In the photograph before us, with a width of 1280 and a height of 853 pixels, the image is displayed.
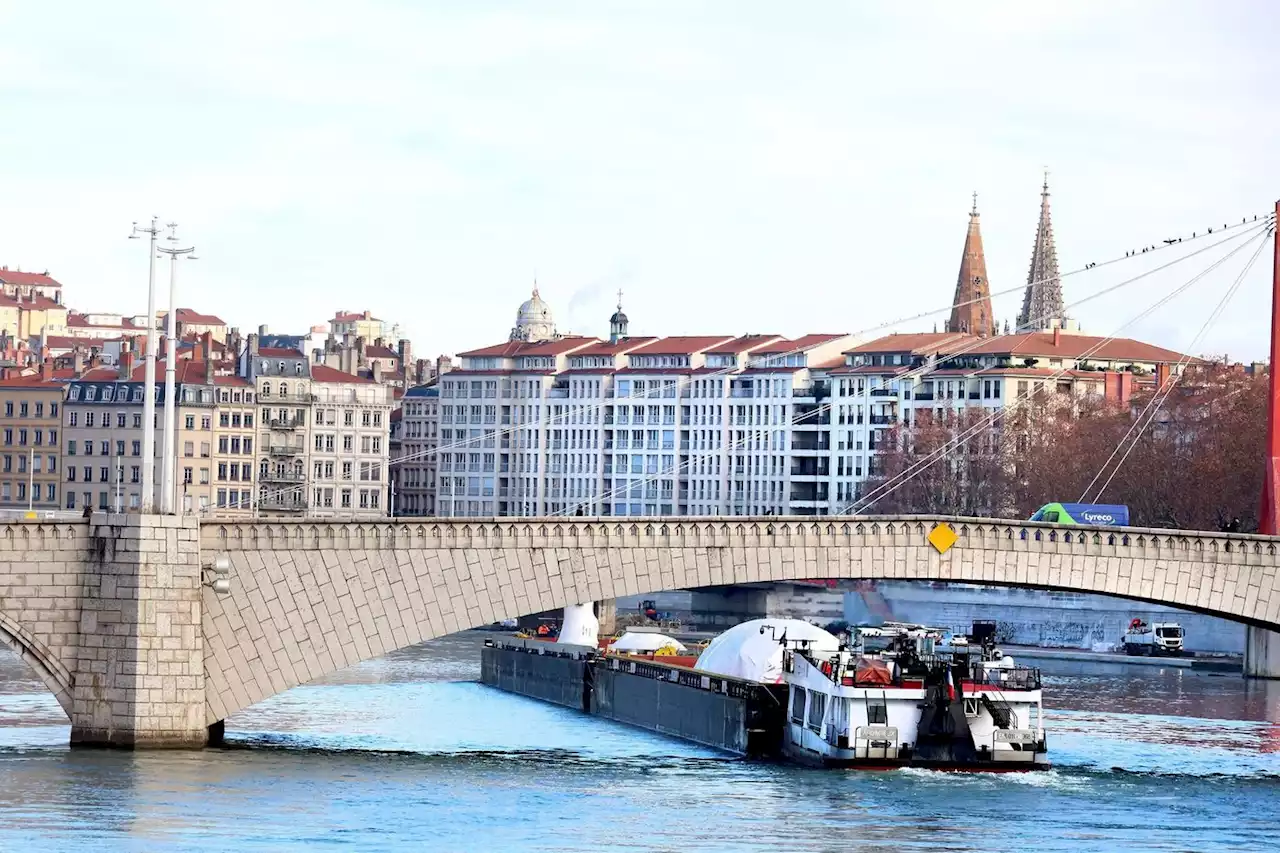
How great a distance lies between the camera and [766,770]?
56.5 meters

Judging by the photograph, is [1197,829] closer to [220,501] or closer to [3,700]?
[3,700]

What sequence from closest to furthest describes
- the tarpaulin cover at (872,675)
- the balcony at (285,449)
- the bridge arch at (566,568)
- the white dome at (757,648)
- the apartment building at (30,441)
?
the bridge arch at (566,568) → the tarpaulin cover at (872,675) → the white dome at (757,648) → the apartment building at (30,441) → the balcony at (285,449)

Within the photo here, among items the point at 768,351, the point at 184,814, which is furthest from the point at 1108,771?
the point at 768,351

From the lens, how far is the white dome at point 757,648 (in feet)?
212

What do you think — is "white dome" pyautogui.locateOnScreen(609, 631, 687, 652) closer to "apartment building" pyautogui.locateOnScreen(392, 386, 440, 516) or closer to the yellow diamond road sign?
the yellow diamond road sign

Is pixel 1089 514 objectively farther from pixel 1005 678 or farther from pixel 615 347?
pixel 615 347

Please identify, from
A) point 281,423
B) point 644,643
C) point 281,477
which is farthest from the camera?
point 281,423

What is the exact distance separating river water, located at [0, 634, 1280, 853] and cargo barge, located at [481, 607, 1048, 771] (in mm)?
887

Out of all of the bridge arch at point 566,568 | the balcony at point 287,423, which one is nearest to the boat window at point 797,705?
the bridge arch at point 566,568

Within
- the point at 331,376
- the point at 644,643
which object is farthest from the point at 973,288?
the point at 644,643

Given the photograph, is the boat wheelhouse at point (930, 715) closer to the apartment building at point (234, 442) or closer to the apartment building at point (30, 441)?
the apartment building at point (234, 442)

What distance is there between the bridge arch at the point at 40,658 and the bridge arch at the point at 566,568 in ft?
7.95

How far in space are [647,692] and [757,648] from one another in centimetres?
468

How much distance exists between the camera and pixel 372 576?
5534 centimetres
